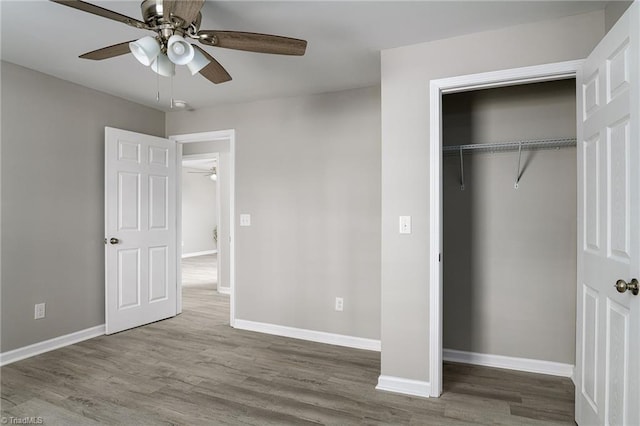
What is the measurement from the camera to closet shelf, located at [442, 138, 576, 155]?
2.92 metres

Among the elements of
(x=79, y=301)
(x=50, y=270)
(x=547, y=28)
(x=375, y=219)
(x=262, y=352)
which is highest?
(x=547, y=28)

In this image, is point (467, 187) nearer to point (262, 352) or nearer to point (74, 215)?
point (262, 352)

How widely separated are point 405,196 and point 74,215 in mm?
3101

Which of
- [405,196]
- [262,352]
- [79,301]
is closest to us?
[405,196]

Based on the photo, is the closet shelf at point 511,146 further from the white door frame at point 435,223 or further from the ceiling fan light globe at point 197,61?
the ceiling fan light globe at point 197,61

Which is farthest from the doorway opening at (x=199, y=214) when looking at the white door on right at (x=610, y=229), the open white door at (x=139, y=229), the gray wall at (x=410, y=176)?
the white door on right at (x=610, y=229)

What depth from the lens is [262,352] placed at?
3445mm

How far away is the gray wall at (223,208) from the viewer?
5574mm

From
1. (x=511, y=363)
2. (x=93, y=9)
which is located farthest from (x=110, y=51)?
(x=511, y=363)

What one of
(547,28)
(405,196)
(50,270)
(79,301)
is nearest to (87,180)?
(50,270)

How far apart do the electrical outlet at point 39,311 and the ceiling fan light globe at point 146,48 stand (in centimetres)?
267

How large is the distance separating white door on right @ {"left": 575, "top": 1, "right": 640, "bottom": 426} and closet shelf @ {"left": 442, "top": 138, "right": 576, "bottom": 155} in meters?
0.75

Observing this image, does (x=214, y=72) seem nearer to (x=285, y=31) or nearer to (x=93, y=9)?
(x=285, y=31)

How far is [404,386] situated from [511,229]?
1506 mm
